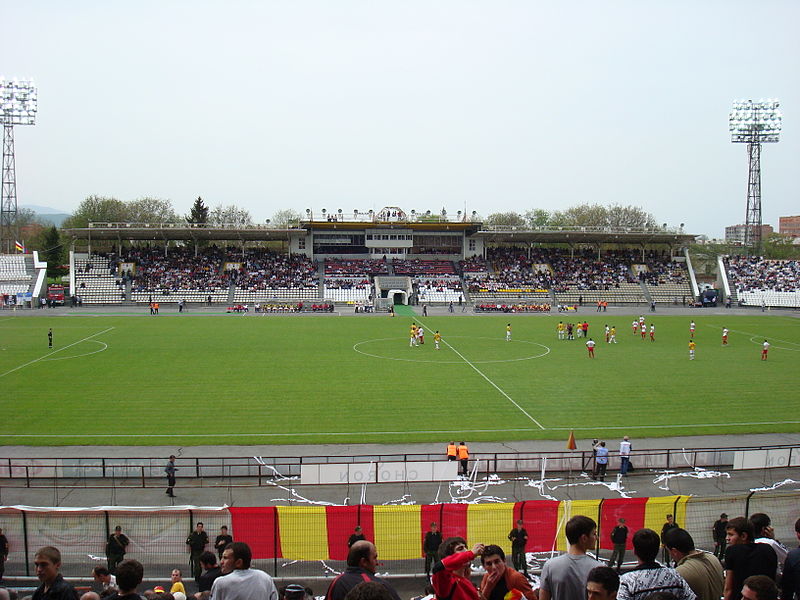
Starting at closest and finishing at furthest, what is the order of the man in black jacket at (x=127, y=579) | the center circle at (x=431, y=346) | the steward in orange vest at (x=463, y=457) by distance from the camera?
the man in black jacket at (x=127, y=579) → the steward in orange vest at (x=463, y=457) → the center circle at (x=431, y=346)

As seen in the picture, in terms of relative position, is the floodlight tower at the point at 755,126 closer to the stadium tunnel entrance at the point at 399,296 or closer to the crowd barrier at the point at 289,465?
the stadium tunnel entrance at the point at 399,296

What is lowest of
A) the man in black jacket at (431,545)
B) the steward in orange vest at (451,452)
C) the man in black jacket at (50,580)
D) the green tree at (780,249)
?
the steward in orange vest at (451,452)

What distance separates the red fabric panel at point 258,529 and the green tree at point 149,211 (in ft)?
360

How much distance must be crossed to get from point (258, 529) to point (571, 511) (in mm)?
5750

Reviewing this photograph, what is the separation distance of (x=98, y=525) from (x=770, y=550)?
1025 cm

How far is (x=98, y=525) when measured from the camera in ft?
34.5

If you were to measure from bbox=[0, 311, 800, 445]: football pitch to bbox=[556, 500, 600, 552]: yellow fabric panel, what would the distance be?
873 centimetres

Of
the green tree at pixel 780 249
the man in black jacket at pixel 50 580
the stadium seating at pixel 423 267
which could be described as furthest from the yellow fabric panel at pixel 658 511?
the green tree at pixel 780 249

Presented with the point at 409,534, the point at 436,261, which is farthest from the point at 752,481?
the point at 436,261

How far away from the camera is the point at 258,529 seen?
1059 cm

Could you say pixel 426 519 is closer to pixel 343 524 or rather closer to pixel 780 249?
pixel 343 524

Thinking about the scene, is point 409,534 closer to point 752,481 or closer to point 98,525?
point 98,525

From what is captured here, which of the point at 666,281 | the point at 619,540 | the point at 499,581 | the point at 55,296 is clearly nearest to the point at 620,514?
the point at 619,540

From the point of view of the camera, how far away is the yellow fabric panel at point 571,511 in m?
11.0
